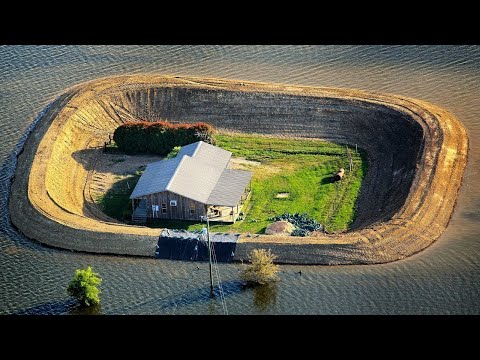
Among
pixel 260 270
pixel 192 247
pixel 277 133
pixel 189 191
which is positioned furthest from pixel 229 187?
pixel 277 133

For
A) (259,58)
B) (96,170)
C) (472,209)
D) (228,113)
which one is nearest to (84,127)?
(96,170)

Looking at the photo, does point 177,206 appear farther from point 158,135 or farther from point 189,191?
point 158,135

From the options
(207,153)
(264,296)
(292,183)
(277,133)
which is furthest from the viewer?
(277,133)

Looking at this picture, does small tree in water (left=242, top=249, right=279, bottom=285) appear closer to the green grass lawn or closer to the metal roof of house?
the green grass lawn

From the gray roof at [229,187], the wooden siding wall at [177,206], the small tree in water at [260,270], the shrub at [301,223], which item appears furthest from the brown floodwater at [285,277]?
the gray roof at [229,187]

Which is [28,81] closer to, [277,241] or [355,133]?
[355,133]
